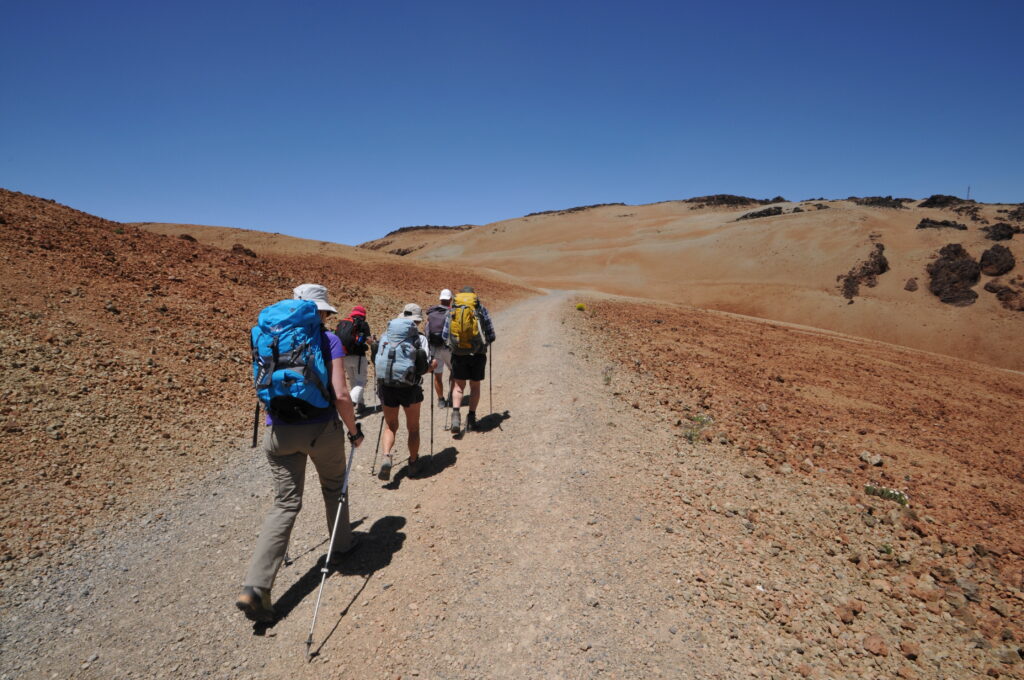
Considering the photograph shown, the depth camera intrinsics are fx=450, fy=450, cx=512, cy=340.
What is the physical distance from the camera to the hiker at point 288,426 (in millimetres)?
3691

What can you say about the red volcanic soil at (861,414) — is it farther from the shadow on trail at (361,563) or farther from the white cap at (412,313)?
the shadow on trail at (361,563)

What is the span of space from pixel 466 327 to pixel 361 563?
3713 millimetres

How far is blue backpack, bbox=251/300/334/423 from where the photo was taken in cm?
366

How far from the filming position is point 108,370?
788 cm

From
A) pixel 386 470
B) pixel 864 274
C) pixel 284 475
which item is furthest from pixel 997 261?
pixel 284 475

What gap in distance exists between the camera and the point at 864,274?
35.2 meters

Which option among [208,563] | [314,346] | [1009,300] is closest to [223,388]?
[208,563]

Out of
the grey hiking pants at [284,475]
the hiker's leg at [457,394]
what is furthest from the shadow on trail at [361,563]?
the hiker's leg at [457,394]

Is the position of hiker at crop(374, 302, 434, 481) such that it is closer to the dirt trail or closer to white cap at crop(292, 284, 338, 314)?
the dirt trail

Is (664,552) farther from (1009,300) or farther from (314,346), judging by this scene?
(1009,300)

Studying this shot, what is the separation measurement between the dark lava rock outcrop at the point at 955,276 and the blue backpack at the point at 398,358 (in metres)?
38.6

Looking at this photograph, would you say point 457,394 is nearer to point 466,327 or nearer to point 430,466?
point 466,327

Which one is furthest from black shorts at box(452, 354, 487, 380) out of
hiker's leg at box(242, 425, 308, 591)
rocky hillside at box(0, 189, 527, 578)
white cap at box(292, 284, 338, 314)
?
rocky hillside at box(0, 189, 527, 578)

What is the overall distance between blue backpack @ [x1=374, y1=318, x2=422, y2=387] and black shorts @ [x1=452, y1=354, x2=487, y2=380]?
5.42 ft
